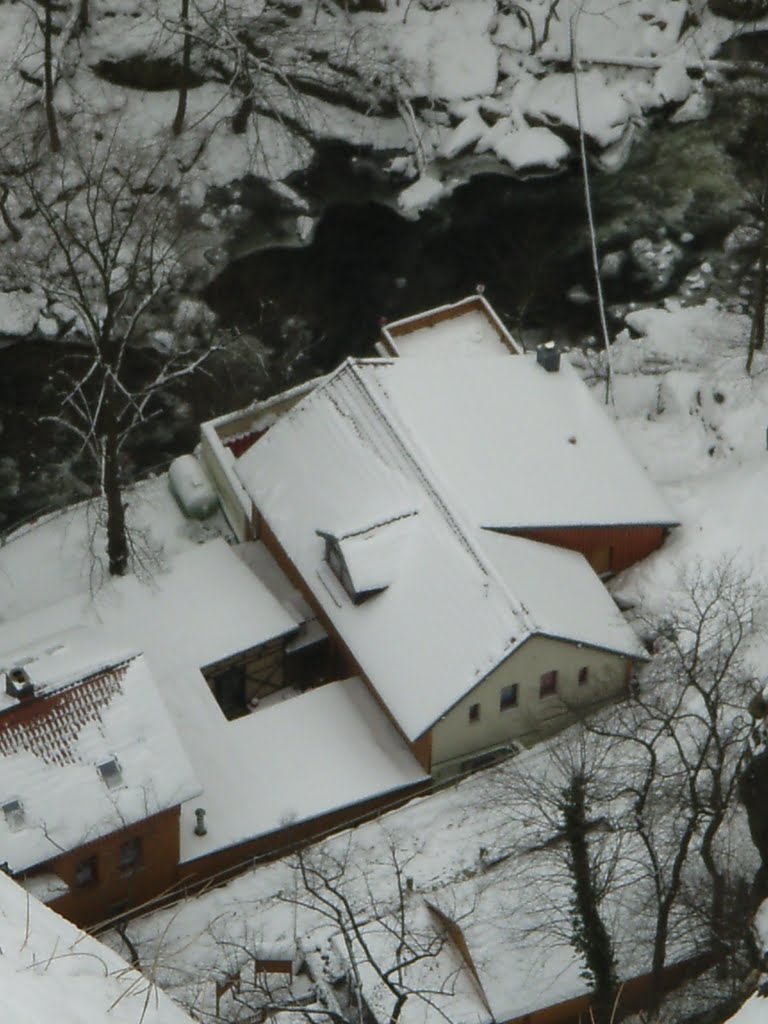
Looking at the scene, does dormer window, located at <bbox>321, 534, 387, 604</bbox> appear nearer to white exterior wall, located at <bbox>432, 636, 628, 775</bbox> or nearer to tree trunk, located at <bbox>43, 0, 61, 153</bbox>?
white exterior wall, located at <bbox>432, 636, 628, 775</bbox>

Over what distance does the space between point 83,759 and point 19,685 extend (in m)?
2.19

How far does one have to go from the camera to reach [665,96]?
6688 centimetres

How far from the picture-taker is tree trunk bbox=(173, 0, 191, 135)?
60438mm

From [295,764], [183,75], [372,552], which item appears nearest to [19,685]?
[295,764]

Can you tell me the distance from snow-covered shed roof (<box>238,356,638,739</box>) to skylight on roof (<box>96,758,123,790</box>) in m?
7.66

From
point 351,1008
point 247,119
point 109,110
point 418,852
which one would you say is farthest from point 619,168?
point 351,1008

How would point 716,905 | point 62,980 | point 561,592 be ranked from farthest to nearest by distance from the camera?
point 561,592 → point 716,905 → point 62,980

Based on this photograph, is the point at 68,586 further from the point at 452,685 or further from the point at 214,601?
the point at 452,685

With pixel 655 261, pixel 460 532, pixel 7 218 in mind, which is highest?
pixel 7 218

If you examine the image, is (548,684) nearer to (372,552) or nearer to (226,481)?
(372,552)

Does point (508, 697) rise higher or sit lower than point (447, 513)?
lower

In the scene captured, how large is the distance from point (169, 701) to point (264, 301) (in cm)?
1971

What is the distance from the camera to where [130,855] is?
4106 cm

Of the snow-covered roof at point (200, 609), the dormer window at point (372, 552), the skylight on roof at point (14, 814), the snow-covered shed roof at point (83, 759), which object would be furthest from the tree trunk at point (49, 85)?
the skylight on roof at point (14, 814)
